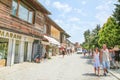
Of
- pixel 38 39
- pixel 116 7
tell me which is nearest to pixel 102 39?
pixel 116 7

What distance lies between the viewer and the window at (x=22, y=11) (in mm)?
17609

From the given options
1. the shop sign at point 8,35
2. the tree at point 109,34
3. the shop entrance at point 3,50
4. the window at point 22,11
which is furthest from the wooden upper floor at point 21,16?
the tree at point 109,34

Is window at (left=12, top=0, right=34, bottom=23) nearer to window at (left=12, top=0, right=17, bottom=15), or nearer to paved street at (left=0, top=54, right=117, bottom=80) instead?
window at (left=12, top=0, right=17, bottom=15)

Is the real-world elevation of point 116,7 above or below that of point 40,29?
above

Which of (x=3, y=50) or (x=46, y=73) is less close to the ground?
(x=3, y=50)

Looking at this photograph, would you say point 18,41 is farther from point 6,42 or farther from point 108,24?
point 108,24

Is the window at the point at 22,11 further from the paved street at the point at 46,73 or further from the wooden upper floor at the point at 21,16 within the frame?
the paved street at the point at 46,73

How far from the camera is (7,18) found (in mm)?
15891

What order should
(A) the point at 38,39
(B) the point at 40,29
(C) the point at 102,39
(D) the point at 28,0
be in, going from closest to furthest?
(D) the point at 28,0 → (A) the point at 38,39 → (B) the point at 40,29 → (C) the point at 102,39

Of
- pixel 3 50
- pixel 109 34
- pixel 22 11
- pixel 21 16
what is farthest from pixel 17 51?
pixel 109 34

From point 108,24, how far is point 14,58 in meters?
25.2

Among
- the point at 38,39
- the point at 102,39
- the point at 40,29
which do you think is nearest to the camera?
the point at 38,39

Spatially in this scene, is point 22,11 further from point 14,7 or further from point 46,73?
point 46,73

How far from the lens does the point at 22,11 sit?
19.5 m
